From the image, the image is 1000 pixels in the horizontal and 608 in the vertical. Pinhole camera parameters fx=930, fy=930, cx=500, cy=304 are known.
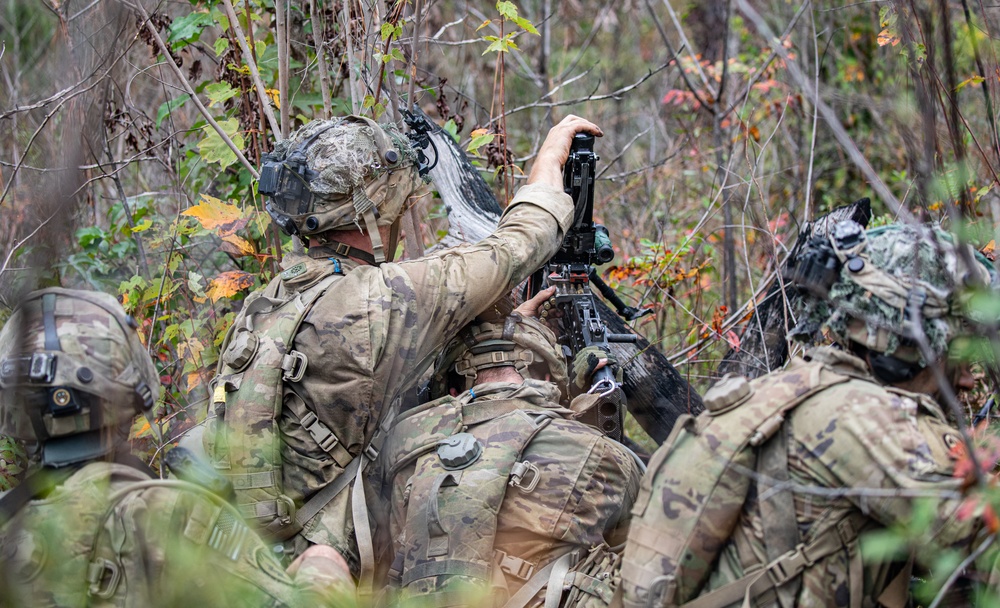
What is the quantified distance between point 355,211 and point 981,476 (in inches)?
108

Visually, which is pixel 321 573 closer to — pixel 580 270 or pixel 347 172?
pixel 347 172

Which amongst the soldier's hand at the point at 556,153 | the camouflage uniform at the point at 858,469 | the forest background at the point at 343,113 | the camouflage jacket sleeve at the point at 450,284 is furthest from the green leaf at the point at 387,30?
the camouflage uniform at the point at 858,469

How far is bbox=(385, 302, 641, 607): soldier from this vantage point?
3.54 m

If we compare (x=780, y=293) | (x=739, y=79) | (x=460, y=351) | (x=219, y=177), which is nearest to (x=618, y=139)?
(x=739, y=79)

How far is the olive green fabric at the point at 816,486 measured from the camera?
8.15 ft

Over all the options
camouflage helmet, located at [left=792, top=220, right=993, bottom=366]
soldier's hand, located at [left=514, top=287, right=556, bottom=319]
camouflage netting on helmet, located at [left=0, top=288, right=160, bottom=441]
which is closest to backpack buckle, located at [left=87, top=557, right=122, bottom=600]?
camouflage netting on helmet, located at [left=0, top=288, right=160, bottom=441]

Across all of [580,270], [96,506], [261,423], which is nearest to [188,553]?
[96,506]

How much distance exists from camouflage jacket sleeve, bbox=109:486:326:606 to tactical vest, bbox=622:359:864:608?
105cm

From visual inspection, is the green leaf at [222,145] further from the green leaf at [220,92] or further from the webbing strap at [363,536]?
the webbing strap at [363,536]

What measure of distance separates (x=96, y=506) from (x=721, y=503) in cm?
175

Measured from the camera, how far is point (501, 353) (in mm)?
4129

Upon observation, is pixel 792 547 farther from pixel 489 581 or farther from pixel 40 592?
pixel 40 592

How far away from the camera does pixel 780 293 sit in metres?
4.73

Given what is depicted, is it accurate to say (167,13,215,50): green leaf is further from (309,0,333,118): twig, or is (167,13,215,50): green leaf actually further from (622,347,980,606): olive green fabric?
(622,347,980,606): olive green fabric
